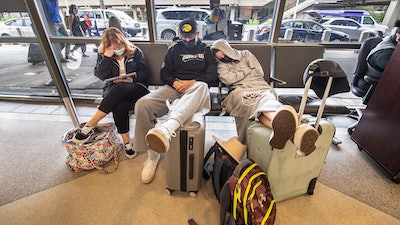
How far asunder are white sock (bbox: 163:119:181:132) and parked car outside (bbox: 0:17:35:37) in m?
2.35

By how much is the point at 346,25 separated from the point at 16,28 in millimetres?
4153

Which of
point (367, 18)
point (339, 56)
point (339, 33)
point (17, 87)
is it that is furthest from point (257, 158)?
point (17, 87)

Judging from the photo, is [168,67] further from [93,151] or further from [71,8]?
[71,8]

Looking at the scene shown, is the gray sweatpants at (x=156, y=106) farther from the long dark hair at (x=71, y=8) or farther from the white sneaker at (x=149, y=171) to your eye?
the long dark hair at (x=71, y=8)

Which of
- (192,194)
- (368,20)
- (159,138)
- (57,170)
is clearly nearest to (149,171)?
(192,194)

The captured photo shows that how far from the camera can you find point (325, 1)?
89.9 inches

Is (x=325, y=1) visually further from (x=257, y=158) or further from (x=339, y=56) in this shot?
(x=257, y=158)

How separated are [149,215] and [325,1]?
2847 mm

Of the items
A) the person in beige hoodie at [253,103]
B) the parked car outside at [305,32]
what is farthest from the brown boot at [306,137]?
the parked car outside at [305,32]

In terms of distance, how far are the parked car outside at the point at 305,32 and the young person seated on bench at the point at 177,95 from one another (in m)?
0.88

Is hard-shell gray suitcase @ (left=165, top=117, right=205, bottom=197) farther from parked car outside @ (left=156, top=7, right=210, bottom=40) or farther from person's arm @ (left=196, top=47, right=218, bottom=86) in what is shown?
parked car outside @ (left=156, top=7, right=210, bottom=40)

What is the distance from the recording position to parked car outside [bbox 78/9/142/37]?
7.84ft

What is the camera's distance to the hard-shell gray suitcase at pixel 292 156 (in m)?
1.15

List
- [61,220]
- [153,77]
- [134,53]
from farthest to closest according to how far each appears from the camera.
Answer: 1. [153,77]
2. [134,53]
3. [61,220]
